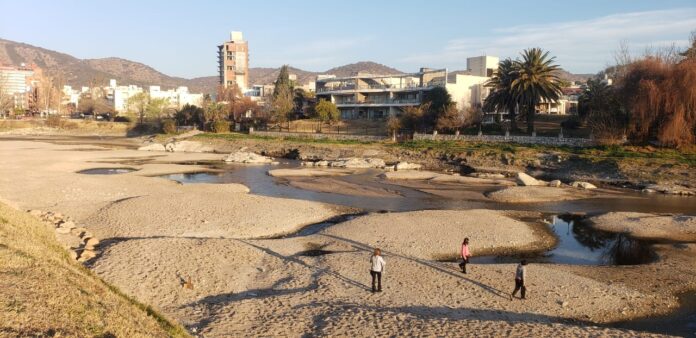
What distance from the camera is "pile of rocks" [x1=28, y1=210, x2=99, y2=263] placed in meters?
21.6

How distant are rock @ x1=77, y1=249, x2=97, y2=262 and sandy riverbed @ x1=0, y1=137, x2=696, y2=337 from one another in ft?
1.43

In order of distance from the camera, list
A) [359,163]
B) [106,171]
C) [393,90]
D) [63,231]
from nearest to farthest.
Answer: [63,231] < [106,171] < [359,163] < [393,90]

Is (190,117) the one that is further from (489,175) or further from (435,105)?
(489,175)

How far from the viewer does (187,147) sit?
3425 inches

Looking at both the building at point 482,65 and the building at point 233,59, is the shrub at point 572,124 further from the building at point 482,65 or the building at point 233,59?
the building at point 233,59

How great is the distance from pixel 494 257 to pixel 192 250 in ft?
44.3

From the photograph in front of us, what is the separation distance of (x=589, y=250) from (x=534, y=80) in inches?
1904

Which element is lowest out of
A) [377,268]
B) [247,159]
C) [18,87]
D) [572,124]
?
[377,268]

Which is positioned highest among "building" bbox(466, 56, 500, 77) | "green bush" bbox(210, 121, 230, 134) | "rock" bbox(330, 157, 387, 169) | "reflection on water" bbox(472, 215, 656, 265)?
"building" bbox(466, 56, 500, 77)

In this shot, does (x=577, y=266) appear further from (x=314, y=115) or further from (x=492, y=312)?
(x=314, y=115)

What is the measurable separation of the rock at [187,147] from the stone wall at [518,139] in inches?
1379

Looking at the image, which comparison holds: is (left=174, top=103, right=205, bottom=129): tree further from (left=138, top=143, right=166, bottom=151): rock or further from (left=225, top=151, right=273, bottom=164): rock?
(left=225, top=151, right=273, bottom=164): rock

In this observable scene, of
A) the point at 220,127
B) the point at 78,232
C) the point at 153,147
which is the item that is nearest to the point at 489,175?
the point at 78,232

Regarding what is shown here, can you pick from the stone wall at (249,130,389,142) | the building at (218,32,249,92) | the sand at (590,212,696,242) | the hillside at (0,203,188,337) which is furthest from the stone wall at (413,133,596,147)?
the building at (218,32,249,92)
